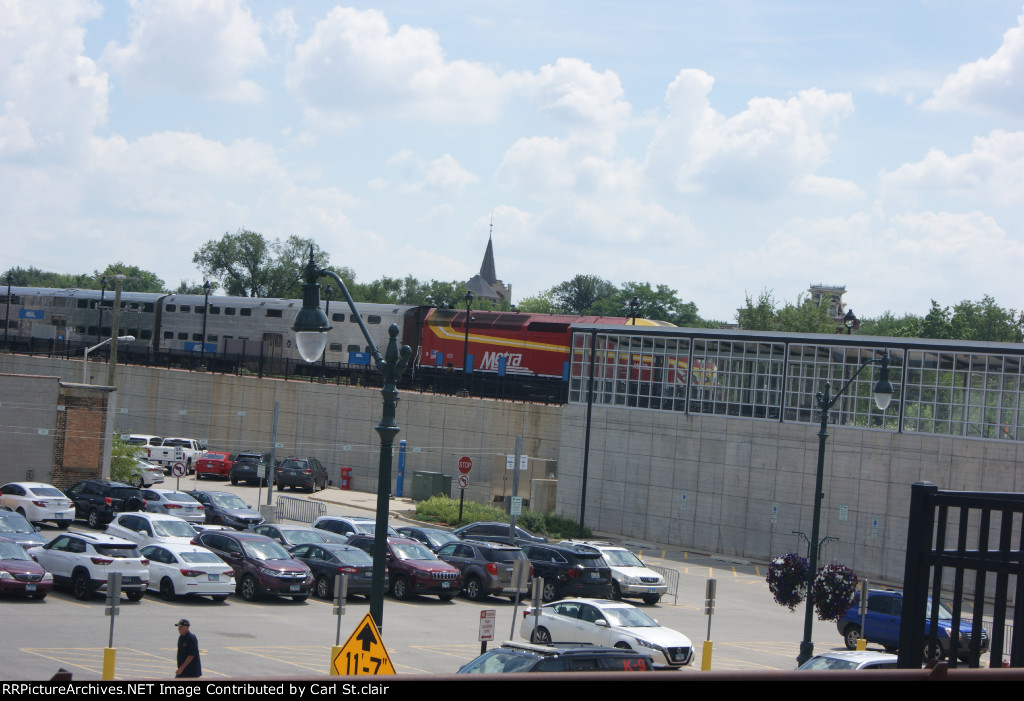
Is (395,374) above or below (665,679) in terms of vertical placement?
above

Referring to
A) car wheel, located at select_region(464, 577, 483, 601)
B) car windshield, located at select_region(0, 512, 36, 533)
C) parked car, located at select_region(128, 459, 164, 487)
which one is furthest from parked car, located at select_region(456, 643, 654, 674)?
parked car, located at select_region(128, 459, 164, 487)

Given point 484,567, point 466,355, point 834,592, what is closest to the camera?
point 834,592

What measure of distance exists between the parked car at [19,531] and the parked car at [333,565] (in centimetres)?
636

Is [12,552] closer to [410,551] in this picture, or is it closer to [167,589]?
[167,589]

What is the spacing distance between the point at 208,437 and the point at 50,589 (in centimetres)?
3641

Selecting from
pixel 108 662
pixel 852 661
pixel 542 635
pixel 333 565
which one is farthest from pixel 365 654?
pixel 333 565

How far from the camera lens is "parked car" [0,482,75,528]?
1240 inches

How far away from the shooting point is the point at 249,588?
24.6 m

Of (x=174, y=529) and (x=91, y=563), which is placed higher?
(x=91, y=563)

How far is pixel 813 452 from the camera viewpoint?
37688 mm

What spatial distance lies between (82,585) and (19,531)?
A: 4.29m

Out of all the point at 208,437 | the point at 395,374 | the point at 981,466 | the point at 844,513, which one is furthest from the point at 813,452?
the point at 208,437

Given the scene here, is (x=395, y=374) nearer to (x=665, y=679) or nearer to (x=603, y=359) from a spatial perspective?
(x=665, y=679)

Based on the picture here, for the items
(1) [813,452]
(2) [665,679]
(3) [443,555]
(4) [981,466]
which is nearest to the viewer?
(2) [665,679]
